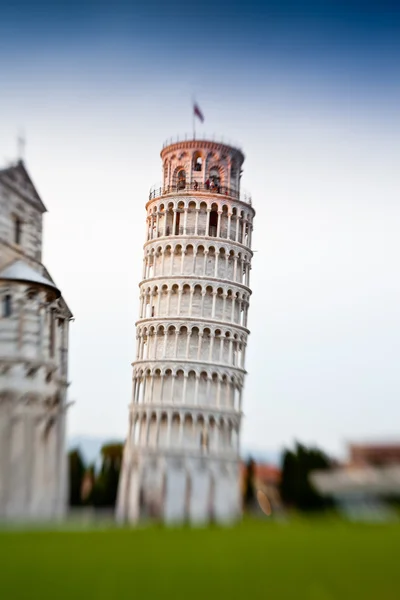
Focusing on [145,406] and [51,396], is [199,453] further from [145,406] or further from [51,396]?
[51,396]

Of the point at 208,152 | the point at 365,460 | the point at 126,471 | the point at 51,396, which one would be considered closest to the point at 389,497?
the point at 365,460

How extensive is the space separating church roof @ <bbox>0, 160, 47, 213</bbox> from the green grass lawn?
15725mm

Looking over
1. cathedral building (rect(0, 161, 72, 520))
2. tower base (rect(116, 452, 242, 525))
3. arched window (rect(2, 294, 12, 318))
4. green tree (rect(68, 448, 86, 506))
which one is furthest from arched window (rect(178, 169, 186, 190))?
arched window (rect(2, 294, 12, 318))

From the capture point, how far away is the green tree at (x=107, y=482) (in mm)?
52019

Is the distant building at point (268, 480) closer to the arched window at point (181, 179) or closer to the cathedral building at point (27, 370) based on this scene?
the cathedral building at point (27, 370)

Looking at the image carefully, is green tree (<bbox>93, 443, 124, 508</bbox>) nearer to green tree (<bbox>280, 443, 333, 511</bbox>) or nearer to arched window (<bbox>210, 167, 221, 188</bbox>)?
green tree (<bbox>280, 443, 333, 511</bbox>)

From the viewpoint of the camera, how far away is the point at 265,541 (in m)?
31.4

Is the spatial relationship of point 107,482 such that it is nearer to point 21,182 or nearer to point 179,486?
point 179,486

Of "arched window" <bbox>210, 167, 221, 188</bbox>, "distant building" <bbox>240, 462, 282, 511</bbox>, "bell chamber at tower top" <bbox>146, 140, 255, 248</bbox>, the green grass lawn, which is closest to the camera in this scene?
the green grass lawn

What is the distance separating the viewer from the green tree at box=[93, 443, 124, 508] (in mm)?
52019

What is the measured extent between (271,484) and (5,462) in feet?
55.5

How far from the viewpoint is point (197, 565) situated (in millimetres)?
25312

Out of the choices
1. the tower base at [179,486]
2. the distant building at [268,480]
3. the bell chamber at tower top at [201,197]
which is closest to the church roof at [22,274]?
the distant building at [268,480]

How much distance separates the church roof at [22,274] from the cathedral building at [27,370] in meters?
0.04
